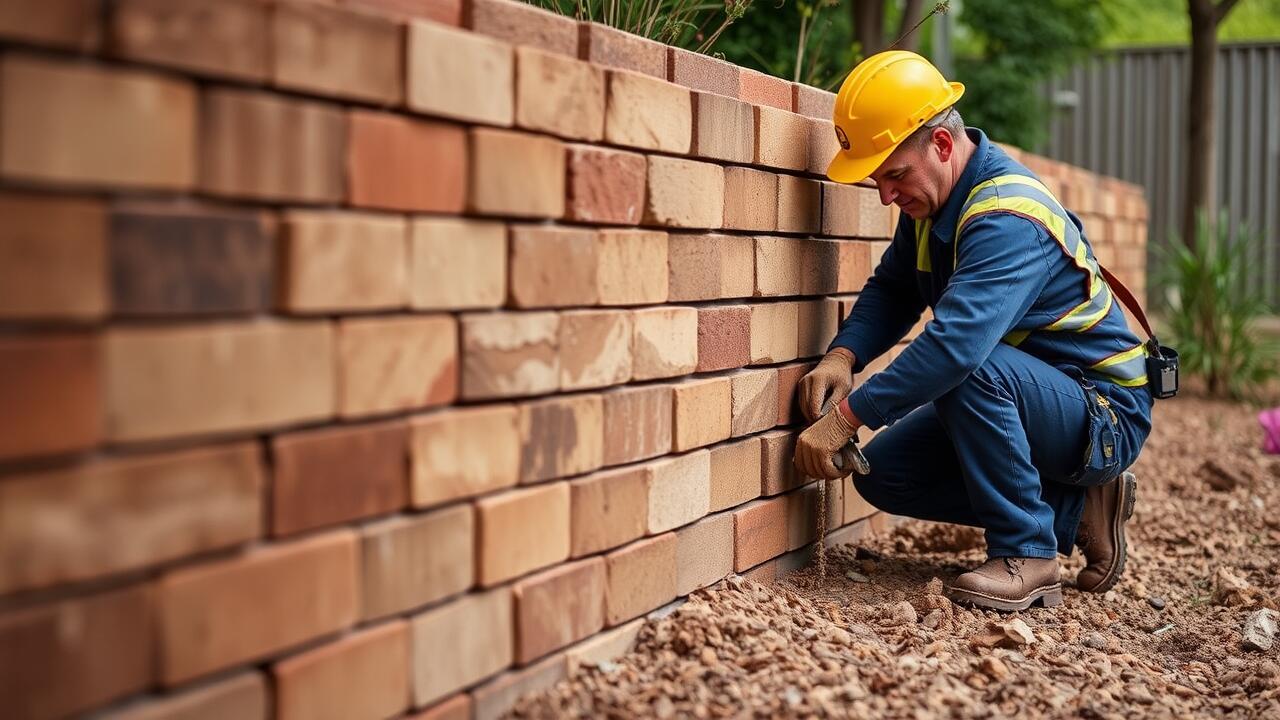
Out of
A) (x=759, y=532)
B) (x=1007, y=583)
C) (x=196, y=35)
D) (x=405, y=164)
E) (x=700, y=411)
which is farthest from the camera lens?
(x=1007, y=583)

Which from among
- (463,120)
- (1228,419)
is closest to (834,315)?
(463,120)

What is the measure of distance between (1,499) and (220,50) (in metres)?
0.60

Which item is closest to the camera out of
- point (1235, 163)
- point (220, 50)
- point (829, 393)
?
point (220, 50)

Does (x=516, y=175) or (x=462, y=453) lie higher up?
(x=516, y=175)

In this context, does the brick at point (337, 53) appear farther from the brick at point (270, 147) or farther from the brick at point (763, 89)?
the brick at point (763, 89)

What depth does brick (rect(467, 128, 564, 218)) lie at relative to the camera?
6.22 feet

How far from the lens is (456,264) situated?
6.10 ft

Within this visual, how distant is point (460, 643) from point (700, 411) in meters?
0.87

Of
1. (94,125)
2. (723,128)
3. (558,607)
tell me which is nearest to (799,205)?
(723,128)

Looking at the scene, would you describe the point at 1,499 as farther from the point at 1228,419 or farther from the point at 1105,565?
the point at 1228,419

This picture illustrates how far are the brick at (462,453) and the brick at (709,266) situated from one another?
24.8 inches

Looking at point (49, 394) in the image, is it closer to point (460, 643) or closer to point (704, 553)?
point (460, 643)

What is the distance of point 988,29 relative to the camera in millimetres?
9609

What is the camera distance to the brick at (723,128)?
8.28ft
